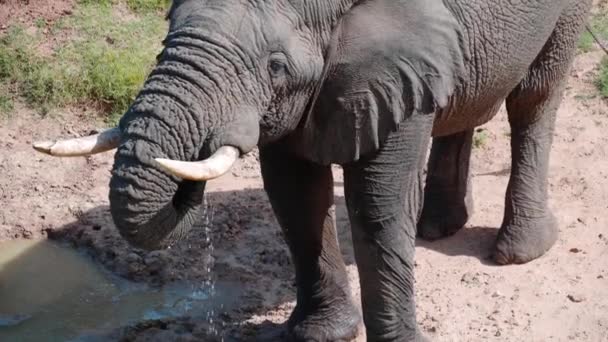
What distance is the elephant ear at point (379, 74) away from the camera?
13.1ft

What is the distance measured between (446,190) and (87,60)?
2.96 m

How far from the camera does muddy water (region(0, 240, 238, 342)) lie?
18.4ft

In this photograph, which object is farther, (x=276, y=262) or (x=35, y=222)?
(x=35, y=222)

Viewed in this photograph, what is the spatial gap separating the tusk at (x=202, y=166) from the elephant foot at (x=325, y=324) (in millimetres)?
1756

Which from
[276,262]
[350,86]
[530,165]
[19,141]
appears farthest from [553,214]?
[19,141]

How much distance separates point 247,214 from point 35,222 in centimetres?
122

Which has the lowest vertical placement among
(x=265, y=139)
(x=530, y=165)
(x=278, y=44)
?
(x=530, y=165)

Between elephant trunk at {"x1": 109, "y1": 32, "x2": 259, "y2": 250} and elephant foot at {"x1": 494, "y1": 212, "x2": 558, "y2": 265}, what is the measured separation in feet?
8.19

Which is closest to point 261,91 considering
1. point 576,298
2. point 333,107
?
point 333,107

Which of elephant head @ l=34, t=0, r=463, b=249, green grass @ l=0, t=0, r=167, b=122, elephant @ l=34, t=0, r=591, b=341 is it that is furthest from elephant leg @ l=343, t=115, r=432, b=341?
green grass @ l=0, t=0, r=167, b=122

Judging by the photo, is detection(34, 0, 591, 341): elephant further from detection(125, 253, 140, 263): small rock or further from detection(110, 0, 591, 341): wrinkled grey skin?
detection(125, 253, 140, 263): small rock

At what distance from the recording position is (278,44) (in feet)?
12.6

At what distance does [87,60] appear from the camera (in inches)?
311

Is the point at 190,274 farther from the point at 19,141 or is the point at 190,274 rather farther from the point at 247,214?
the point at 19,141
